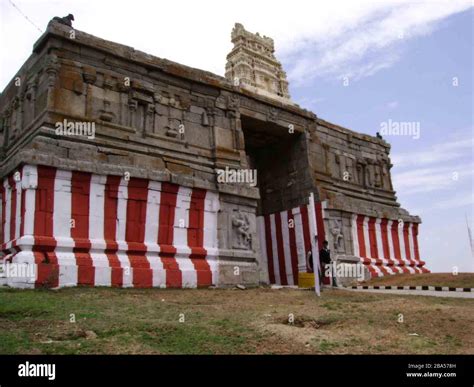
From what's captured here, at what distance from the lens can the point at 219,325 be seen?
23.4ft

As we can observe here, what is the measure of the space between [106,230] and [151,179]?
6.04ft

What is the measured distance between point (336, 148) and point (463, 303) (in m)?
10.9

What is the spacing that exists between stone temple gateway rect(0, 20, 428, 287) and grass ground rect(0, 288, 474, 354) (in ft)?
6.31

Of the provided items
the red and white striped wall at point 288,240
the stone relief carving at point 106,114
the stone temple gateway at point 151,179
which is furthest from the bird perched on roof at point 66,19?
the red and white striped wall at point 288,240

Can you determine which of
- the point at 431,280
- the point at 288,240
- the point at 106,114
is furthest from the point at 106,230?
the point at 431,280

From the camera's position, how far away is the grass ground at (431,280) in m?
14.4

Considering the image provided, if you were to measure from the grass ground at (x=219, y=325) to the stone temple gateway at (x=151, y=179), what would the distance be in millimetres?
1925

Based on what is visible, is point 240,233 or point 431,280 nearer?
point 240,233

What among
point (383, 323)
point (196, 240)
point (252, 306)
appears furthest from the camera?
point (196, 240)

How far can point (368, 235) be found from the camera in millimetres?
19516

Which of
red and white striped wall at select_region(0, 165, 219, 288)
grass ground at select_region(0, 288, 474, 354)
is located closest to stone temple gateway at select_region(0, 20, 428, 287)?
red and white striped wall at select_region(0, 165, 219, 288)

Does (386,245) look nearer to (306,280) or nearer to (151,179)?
(306,280)
